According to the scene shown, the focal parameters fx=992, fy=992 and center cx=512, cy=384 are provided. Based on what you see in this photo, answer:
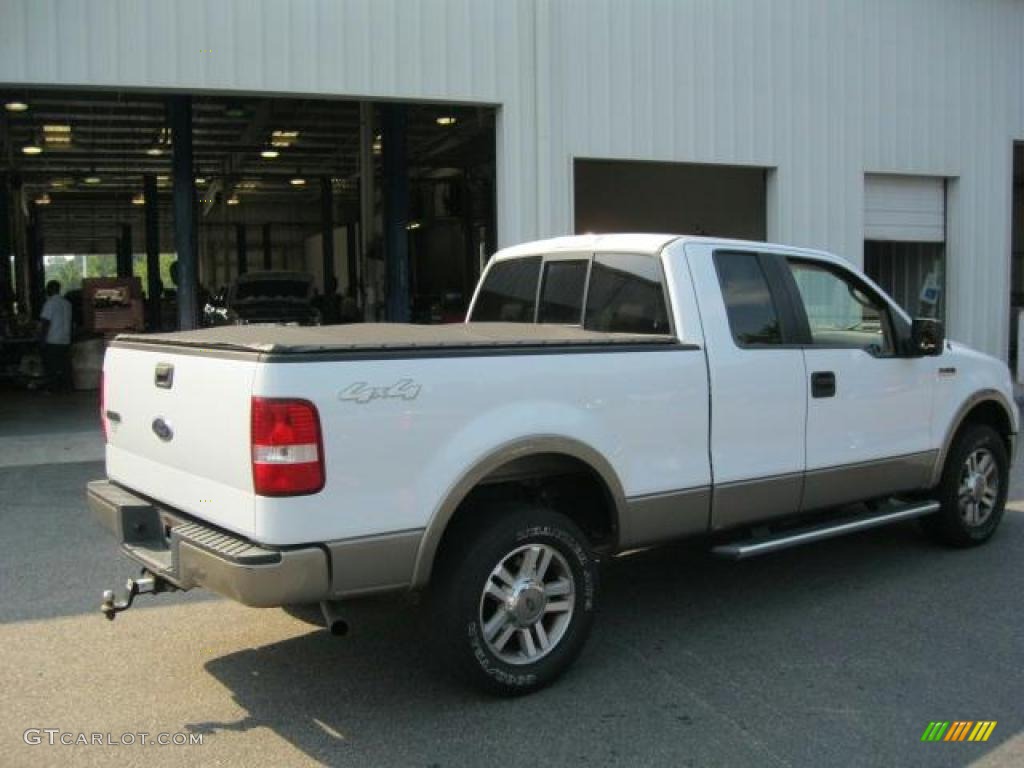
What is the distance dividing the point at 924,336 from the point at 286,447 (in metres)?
4.01

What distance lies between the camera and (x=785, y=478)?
5.20 meters

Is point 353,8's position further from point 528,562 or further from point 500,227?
point 528,562

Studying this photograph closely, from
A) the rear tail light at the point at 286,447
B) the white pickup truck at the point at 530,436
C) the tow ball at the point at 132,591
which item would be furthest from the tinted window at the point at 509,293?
the tow ball at the point at 132,591

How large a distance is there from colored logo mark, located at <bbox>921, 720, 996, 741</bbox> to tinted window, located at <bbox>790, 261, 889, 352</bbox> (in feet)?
7.41

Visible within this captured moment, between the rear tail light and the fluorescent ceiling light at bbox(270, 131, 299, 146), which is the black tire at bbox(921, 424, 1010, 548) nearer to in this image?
the rear tail light

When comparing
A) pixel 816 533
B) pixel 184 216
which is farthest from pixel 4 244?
Result: pixel 816 533

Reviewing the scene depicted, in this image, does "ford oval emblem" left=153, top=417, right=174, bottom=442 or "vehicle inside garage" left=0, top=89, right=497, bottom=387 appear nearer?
"ford oval emblem" left=153, top=417, right=174, bottom=442

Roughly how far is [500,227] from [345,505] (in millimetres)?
8381

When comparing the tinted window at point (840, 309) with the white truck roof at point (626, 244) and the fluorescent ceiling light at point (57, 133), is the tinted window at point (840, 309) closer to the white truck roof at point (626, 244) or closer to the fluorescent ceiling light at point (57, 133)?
the white truck roof at point (626, 244)

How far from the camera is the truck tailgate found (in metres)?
3.71

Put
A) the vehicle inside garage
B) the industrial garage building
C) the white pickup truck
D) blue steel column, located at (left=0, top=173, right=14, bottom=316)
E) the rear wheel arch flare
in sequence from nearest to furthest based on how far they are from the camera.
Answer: the white pickup truck, the rear wheel arch flare, the industrial garage building, the vehicle inside garage, blue steel column, located at (left=0, top=173, right=14, bottom=316)

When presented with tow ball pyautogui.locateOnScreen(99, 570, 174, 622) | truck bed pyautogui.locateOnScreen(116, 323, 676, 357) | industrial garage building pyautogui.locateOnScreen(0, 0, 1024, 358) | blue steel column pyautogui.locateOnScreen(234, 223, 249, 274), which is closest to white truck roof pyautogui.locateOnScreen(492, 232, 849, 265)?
truck bed pyautogui.locateOnScreen(116, 323, 676, 357)

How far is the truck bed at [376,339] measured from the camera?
373 centimetres

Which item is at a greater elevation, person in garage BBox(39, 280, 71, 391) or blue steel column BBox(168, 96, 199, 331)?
blue steel column BBox(168, 96, 199, 331)
